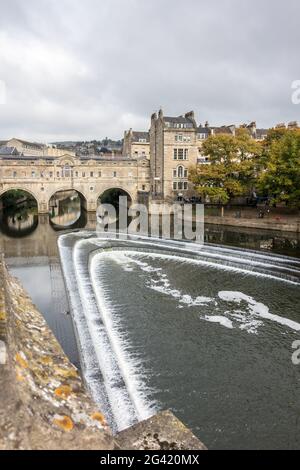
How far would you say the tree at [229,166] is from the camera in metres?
40.8

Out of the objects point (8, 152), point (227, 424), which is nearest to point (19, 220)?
point (8, 152)

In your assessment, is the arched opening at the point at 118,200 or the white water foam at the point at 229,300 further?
the arched opening at the point at 118,200

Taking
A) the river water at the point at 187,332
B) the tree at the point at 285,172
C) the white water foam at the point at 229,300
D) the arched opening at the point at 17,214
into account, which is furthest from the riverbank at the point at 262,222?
the arched opening at the point at 17,214

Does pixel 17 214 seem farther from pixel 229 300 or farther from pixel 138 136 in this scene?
pixel 229 300

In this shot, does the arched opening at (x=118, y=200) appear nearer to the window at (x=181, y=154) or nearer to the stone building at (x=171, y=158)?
the stone building at (x=171, y=158)

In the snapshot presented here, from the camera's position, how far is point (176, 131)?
51062 millimetres

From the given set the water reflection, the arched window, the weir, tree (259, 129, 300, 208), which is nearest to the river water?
the weir

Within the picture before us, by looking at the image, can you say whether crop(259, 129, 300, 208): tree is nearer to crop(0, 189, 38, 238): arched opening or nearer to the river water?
the river water

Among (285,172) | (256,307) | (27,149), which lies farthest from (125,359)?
(27,149)

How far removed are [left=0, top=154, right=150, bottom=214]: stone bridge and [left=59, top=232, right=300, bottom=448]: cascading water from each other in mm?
28468

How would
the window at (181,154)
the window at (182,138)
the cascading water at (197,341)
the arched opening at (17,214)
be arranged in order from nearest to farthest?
the cascading water at (197,341), the arched opening at (17,214), the window at (182,138), the window at (181,154)

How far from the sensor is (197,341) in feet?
40.0

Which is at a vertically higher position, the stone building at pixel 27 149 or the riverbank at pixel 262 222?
the stone building at pixel 27 149

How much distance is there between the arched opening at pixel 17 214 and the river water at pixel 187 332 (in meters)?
13.3
